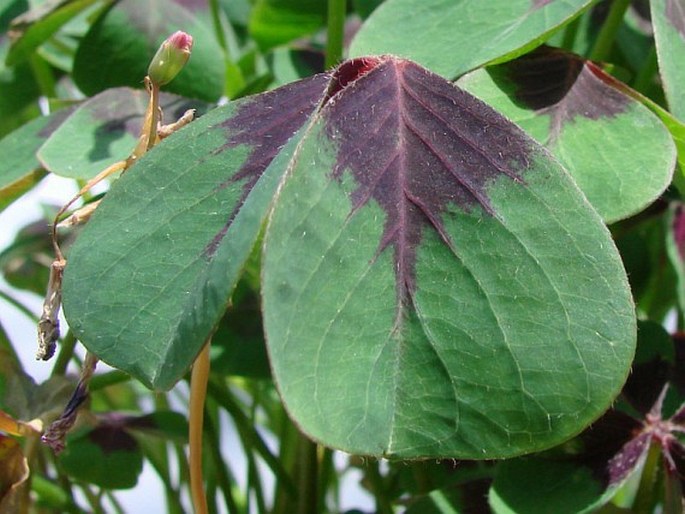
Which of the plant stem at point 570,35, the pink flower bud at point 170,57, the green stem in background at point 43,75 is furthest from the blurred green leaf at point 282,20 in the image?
the pink flower bud at point 170,57

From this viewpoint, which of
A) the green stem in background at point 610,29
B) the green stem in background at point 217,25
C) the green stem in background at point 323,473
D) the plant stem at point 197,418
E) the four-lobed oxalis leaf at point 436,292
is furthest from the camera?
the green stem in background at point 217,25

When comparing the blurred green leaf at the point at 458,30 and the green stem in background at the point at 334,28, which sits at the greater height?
the blurred green leaf at the point at 458,30

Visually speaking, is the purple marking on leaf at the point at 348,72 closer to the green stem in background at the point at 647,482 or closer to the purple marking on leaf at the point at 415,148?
the purple marking on leaf at the point at 415,148

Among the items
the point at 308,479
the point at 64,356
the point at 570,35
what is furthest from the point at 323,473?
the point at 570,35

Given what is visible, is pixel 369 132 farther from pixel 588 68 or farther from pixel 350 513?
pixel 350 513

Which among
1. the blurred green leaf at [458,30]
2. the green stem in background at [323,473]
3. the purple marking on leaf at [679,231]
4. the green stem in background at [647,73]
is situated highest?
the blurred green leaf at [458,30]

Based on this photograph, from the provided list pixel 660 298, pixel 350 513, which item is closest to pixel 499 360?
pixel 350 513

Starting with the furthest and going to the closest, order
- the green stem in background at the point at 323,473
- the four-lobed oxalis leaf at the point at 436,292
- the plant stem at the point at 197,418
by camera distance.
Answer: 1. the green stem in background at the point at 323,473
2. the plant stem at the point at 197,418
3. the four-lobed oxalis leaf at the point at 436,292
